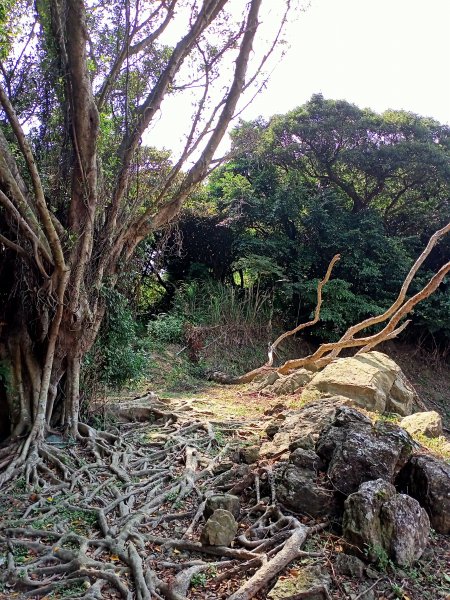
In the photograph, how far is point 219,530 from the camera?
3.28m

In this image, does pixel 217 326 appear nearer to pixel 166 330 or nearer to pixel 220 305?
pixel 220 305

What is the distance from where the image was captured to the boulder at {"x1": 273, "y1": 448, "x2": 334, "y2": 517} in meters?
3.58

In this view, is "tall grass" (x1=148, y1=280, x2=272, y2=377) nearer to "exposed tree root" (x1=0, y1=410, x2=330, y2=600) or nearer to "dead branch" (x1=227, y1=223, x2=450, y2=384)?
"dead branch" (x1=227, y1=223, x2=450, y2=384)

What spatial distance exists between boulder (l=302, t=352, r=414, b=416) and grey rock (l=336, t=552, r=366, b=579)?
3633 millimetres

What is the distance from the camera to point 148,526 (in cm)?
362

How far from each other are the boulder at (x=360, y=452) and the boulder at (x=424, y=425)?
1.78m

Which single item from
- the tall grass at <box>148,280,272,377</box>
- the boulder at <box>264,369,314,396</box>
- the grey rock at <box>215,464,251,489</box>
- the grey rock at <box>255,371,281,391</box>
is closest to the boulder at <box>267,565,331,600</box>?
the grey rock at <box>215,464,251,489</box>

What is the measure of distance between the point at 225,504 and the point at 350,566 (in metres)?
1.00

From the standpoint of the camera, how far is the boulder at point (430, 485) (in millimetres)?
3576

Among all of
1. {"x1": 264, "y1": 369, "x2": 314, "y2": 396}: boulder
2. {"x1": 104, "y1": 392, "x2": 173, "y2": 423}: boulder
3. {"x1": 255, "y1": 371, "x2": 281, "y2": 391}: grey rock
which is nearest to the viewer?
{"x1": 104, "y1": 392, "x2": 173, "y2": 423}: boulder

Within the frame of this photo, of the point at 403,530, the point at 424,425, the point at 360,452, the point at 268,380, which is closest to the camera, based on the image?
the point at 403,530

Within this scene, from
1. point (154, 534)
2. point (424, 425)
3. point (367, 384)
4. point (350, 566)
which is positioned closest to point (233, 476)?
point (154, 534)

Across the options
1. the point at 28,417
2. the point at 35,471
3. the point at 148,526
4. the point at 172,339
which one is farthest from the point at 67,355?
the point at 172,339

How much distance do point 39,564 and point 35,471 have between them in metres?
1.40
